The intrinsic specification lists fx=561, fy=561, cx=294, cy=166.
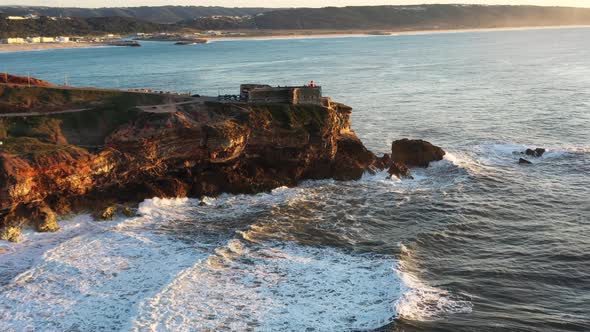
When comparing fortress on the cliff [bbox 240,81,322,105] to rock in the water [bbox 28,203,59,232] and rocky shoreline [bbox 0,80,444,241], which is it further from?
rock in the water [bbox 28,203,59,232]

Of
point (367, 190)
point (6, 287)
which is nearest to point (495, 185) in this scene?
point (367, 190)

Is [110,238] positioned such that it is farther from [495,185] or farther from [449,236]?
[495,185]

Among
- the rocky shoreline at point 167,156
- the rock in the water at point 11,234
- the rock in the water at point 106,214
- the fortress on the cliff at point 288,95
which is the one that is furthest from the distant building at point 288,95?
the rock in the water at point 11,234

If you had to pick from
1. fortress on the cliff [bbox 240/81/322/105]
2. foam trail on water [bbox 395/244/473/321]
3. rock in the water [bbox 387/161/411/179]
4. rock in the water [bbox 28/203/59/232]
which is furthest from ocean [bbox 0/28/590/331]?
fortress on the cliff [bbox 240/81/322/105]

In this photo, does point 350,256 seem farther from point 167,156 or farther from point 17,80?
point 17,80

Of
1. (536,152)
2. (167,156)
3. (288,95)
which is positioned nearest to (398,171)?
(288,95)

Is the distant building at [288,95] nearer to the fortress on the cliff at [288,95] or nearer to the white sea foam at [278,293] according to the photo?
the fortress on the cliff at [288,95]
